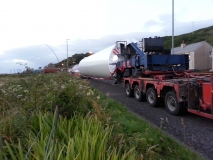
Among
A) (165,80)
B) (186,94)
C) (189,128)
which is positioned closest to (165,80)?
(165,80)

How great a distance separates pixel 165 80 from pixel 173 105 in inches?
48.3

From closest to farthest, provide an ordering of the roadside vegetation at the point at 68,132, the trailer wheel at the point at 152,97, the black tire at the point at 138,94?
1. the roadside vegetation at the point at 68,132
2. the trailer wheel at the point at 152,97
3. the black tire at the point at 138,94

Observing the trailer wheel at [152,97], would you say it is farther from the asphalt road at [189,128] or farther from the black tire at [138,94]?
the black tire at [138,94]

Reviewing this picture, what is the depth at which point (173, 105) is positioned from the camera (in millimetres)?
8219

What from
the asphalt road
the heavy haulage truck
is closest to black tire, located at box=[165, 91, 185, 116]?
the heavy haulage truck

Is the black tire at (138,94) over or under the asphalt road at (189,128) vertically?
over

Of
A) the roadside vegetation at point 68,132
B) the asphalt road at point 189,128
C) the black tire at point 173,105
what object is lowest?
the asphalt road at point 189,128

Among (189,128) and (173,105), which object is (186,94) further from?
(189,128)

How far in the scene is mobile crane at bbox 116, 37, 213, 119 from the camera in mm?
7086

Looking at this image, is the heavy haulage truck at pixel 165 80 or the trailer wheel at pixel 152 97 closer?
the heavy haulage truck at pixel 165 80

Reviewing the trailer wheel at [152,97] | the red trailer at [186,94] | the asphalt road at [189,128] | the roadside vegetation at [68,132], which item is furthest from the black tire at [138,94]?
the roadside vegetation at [68,132]

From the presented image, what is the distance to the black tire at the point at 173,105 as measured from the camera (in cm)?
779

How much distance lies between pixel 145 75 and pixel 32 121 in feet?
27.8

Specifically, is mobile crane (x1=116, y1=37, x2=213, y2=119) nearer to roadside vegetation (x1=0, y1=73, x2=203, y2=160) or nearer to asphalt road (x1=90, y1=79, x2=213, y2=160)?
asphalt road (x1=90, y1=79, x2=213, y2=160)
